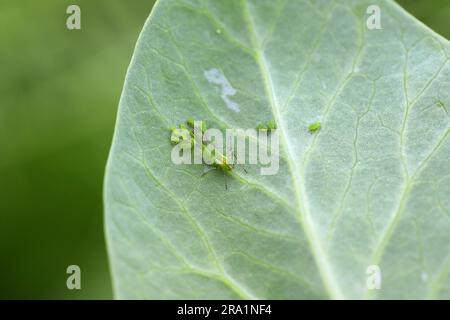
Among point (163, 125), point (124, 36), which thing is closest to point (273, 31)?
point (163, 125)

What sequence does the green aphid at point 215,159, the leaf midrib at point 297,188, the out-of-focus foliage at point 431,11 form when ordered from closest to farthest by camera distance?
the leaf midrib at point 297,188
the green aphid at point 215,159
the out-of-focus foliage at point 431,11

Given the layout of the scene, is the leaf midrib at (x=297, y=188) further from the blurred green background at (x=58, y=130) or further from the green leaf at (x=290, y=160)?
the blurred green background at (x=58, y=130)

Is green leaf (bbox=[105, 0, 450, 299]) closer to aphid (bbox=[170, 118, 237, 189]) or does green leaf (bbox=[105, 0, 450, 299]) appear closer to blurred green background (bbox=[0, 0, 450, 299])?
aphid (bbox=[170, 118, 237, 189])

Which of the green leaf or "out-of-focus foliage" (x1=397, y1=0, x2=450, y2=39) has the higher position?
"out-of-focus foliage" (x1=397, y1=0, x2=450, y2=39)

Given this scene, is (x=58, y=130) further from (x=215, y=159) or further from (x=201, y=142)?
(x=215, y=159)

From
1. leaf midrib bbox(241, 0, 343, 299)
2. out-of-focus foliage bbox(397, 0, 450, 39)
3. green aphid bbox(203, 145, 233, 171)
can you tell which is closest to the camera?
leaf midrib bbox(241, 0, 343, 299)

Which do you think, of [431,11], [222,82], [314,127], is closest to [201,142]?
[222,82]

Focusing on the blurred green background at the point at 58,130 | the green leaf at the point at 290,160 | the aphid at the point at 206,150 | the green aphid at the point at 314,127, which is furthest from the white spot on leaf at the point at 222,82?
the blurred green background at the point at 58,130

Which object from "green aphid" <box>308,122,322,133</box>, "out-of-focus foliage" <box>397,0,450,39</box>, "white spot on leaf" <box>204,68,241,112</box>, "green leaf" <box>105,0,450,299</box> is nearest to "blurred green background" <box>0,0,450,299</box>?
"out-of-focus foliage" <box>397,0,450,39</box>
